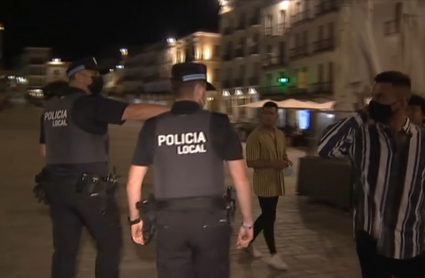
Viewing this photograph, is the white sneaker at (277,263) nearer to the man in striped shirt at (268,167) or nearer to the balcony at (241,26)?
the man in striped shirt at (268,167)

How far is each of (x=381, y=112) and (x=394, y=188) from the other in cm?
44

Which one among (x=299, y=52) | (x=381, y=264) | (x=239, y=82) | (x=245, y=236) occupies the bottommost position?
(x=381, y=264)

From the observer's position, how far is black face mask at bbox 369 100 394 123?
324 cm

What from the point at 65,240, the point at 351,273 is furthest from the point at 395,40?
the point at 65,240

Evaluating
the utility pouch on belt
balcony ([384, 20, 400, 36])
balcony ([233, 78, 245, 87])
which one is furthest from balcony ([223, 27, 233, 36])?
the utility pouch on belt

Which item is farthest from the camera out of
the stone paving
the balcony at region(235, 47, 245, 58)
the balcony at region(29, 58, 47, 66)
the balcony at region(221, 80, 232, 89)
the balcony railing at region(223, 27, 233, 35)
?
the balcony at region(29, 58, 47, 66)

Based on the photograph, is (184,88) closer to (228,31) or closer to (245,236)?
(245,236)

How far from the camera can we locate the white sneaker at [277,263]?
5949 mm

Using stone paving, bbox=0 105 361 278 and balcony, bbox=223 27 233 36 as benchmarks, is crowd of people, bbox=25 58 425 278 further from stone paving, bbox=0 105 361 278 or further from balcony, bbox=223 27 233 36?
balcony, bbox=223 27 233 36

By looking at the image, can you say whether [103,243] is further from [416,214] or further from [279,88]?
[279,88]

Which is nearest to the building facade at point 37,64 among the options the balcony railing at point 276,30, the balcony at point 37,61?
the balcony at point 37,61

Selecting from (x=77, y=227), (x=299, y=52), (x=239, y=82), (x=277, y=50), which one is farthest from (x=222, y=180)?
(x=239, y=82)

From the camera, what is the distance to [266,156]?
6191 mm

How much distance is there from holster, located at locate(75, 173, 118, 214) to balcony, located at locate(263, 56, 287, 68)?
43838 mm
